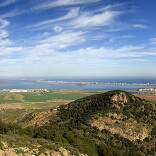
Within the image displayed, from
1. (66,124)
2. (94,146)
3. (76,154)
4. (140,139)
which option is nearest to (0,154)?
(76,154)

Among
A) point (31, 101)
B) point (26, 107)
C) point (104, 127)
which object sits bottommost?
point (26, 107)

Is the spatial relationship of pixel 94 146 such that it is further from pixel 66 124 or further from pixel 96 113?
pixel 96 113

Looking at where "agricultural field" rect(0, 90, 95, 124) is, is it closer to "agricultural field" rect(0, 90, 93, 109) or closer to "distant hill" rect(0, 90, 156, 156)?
"agricultural field" rect(0, 90, 93, 109)

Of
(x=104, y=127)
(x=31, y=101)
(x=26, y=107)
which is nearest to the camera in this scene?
(x=104, y=127)

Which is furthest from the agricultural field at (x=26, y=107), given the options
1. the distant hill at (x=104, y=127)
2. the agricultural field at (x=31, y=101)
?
the distant hill at (x=104, y=127)

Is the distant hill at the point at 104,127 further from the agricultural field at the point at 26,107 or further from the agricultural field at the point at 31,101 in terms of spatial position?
the agricultural field at the point at 31,101

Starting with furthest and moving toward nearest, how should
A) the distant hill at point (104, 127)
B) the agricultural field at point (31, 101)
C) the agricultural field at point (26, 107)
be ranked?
the agricultural field at point (31, 101) < the agricultural field at point (26, 107) < the distant hill at point (104, 127)

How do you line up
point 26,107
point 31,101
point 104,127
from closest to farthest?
point 104,127 < point 26,107 < point 31,101

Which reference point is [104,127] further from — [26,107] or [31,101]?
[31,101]

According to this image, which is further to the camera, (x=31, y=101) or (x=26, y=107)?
(x=31, y=101)

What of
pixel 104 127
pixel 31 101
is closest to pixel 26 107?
pixel 31 101
